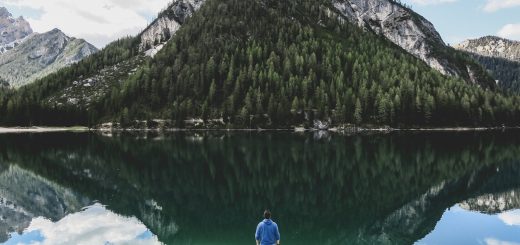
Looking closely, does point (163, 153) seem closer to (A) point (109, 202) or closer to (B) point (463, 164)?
(A) point (109, 202)

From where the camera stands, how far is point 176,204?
1718 inches

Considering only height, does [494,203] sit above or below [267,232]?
below

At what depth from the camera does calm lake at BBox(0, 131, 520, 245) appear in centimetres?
3406

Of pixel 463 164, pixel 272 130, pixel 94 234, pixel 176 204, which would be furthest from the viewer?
pixel 272 130

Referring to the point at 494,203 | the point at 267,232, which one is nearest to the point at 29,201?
the point at 267,232

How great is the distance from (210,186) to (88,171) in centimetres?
2435

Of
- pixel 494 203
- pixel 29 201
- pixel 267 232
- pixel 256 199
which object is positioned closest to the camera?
pixel 267 232

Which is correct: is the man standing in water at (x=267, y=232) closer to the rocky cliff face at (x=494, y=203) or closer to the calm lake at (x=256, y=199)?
the calm lake at (x=256, y=199)

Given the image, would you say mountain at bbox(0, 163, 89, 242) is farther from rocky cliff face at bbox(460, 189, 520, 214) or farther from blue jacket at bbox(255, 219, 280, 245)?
rocky cliff face at bbox(460, 189, 520, 214)

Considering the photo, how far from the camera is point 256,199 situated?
149ft

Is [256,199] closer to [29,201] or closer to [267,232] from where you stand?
[267,232]

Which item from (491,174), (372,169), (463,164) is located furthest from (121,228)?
(463,164)

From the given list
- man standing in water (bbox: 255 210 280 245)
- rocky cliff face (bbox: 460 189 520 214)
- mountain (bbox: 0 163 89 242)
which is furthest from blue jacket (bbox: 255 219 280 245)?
rocky cliff face (bbox: 460 189 520 214)

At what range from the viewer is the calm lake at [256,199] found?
34.1 metres
